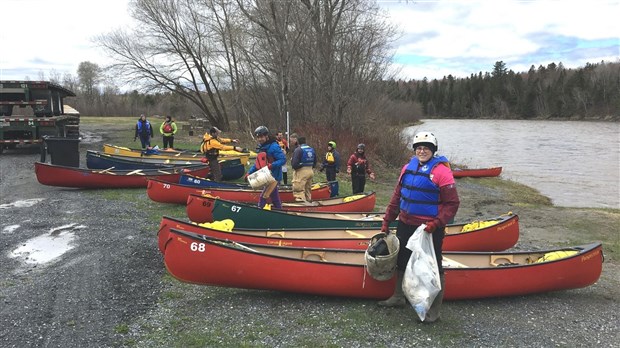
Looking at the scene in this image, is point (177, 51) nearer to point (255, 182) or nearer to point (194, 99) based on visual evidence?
point (194, 99)

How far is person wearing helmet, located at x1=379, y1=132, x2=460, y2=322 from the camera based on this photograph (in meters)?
4.19

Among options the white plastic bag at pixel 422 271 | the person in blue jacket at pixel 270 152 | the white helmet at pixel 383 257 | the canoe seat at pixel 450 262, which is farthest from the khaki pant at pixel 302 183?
the white plastic bag at pixel 422 271

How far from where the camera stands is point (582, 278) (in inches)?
213

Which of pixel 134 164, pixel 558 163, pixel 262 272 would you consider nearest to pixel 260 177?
pixel 262 272

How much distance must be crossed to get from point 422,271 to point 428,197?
2.28ft

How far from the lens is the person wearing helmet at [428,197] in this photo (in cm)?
419

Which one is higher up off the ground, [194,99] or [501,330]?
[194,99]

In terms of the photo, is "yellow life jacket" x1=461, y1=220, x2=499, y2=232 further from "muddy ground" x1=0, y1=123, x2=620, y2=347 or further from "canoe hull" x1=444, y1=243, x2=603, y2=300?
"canoe hull" x1=444, y1=243, x2=603, y2=300

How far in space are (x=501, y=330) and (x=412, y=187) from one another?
1.74 meters

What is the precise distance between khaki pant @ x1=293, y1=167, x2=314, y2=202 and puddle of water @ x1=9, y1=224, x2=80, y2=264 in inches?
161

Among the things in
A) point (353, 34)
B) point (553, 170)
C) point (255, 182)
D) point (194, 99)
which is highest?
point (353, 34)

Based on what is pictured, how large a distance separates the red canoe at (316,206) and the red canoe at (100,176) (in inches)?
143

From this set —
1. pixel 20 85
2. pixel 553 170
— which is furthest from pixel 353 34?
pixel 20 85

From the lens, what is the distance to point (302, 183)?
30.5 feet
